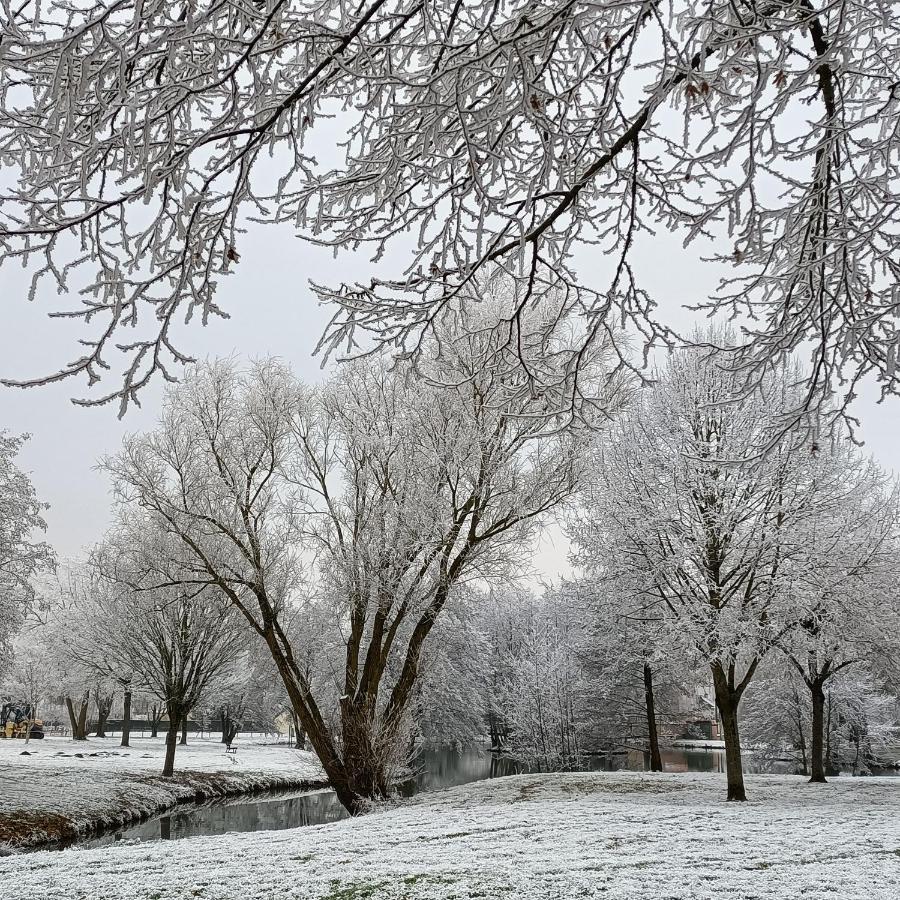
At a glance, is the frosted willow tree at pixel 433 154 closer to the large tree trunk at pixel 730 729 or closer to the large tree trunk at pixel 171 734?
the large tree trunk at pixel 730 729

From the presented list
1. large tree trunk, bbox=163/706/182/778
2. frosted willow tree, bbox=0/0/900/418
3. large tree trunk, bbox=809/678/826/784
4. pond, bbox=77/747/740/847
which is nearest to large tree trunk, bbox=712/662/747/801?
large tree trunk, bbox=809/678/826/784

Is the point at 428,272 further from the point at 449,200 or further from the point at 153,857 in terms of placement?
the point at 153,857

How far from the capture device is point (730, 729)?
13.0m

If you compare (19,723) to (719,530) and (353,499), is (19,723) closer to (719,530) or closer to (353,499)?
(353,499)

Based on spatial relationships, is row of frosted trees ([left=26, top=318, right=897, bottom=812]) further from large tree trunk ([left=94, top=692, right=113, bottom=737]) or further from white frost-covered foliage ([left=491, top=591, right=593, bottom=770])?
large tree trunk ([left=94, top=692, right=113, bottom=737])

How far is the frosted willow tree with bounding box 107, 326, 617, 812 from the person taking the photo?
12773 mm

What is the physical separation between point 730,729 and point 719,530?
3496 millimetres

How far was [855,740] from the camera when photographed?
25.3 metres

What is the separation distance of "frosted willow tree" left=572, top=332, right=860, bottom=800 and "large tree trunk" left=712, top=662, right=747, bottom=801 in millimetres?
20

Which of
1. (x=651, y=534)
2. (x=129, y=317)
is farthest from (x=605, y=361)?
(x=129, y=317)

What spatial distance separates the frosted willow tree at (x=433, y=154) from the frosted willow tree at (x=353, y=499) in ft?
26.7

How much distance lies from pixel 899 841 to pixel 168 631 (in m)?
17.8

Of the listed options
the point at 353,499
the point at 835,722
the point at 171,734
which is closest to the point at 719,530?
the point at 353,499

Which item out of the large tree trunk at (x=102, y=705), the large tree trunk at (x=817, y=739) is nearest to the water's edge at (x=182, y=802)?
the large tree trunk at (x=817, y=739)
